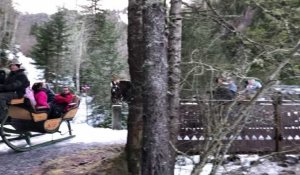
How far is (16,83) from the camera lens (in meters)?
8.69

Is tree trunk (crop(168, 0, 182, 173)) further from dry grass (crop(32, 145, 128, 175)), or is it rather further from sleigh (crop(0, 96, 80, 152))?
sleigh (crop(0, 96, 80, 152))

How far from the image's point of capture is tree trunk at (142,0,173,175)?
4809 millimetres

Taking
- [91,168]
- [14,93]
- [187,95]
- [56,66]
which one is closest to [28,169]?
[91,168]

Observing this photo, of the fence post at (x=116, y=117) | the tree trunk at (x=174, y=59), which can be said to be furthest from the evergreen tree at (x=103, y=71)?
the tree trunk at (x=174, y=59)

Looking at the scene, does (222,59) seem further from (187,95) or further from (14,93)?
(14,93)

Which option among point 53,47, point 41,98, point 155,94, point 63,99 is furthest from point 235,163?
point 53,47

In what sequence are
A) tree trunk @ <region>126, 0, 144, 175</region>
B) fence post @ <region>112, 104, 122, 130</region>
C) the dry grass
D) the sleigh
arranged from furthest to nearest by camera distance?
fence post @ <region>112, 104, 122, 130</region>, the sleigh, the dry grass, tree trunk @ <region>126, 0, 144, 175</region>

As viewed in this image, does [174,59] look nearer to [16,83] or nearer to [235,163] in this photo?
[235,163]

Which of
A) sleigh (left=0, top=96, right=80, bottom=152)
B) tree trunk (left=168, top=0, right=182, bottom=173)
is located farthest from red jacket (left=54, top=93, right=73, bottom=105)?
tree trunk (left=168, top=0, right=182, bottom=173)

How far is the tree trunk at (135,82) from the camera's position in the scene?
678 cm

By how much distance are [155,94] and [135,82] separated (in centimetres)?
210

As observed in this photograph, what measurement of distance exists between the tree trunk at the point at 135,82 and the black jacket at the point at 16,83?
2.53 m

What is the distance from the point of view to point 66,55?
1176 inches

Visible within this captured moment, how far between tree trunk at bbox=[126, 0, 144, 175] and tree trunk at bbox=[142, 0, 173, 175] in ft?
5.85
